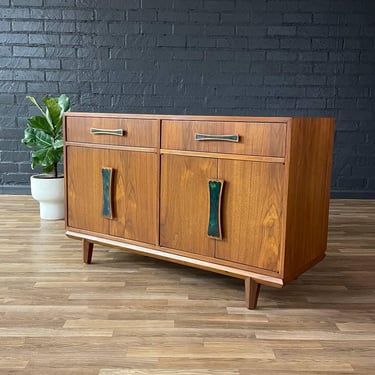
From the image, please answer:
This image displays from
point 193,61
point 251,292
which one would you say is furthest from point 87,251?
point 193,61

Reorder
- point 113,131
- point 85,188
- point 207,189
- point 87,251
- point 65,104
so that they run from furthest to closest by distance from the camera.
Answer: point 65,104, point 87,251, point 85,188, point 113,131, point 207,189

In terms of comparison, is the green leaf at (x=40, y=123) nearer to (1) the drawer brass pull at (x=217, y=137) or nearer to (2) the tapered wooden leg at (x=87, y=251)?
(2) the tapered wooden leg at (x=87, y=251)

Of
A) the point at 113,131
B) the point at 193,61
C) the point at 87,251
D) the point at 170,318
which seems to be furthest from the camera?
the point at 193,61

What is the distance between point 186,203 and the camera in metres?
1.78

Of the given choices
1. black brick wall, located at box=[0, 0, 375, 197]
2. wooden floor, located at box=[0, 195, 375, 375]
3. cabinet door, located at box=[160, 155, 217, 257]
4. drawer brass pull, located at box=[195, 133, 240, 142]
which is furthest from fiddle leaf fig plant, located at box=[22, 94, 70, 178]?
drawer brass pull, located at box=[195, 133, 240, 142]

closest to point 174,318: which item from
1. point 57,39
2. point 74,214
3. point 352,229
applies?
point 74,214

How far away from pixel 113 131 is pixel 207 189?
53cm

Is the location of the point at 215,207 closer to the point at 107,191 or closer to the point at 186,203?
the point at 186,203

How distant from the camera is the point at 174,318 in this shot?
1593 mm

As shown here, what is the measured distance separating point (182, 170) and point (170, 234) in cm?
28

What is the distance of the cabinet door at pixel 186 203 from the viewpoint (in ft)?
5.65

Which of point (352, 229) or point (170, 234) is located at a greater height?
point (170, 234)

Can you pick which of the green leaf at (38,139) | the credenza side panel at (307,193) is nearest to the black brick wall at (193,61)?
the green leaf at (38,139)

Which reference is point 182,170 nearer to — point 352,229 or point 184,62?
point 352,229
